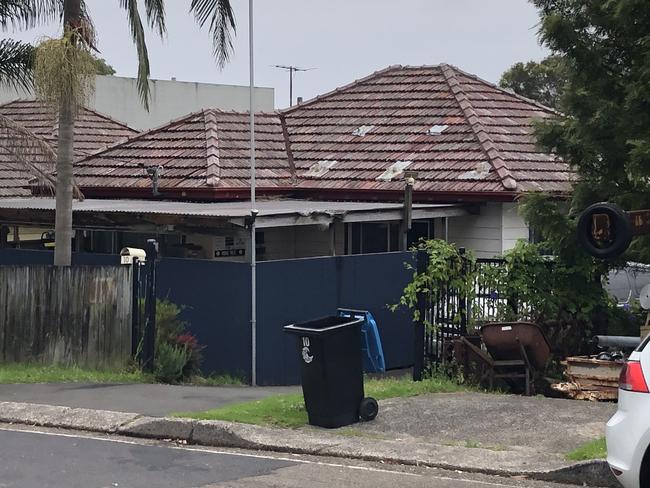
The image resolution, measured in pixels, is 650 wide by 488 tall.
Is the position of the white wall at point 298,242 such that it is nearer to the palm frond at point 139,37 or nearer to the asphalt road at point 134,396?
the palm frond at point 139,37

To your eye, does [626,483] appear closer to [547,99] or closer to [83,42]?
[83,42]

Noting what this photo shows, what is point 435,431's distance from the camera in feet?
33.1

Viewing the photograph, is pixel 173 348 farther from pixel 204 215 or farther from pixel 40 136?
pixel 40 136

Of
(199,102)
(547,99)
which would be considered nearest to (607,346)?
(199,102)

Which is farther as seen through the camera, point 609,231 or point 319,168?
point 319,168

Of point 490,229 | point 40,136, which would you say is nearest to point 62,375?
point 490,229

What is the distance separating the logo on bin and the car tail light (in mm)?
3823

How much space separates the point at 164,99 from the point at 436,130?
2434cm

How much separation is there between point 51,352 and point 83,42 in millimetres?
4684

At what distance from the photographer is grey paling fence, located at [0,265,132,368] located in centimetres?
1477

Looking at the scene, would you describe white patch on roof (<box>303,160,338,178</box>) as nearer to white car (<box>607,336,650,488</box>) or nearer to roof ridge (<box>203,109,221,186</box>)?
roof ridge (<box>203,109,221,186</box>)

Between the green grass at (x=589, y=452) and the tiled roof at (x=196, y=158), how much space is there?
13.8m

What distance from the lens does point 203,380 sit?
15.0 metres

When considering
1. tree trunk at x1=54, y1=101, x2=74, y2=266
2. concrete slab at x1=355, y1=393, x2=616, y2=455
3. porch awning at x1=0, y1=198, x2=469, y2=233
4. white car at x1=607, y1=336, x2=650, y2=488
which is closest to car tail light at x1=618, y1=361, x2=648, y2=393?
white car at x1=607, y1=336, x2=650, y2=488
